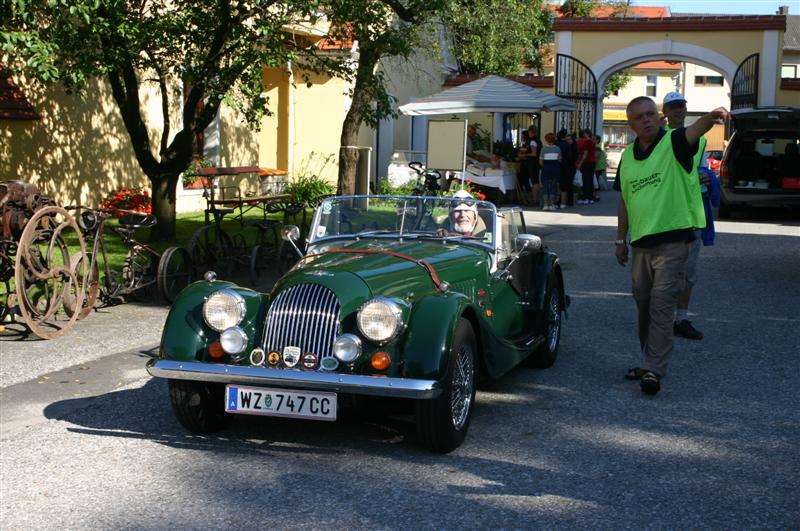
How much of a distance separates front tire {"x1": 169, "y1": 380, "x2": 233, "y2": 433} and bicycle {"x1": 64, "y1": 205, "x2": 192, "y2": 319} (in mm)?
3841


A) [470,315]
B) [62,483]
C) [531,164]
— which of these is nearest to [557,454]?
[470,315]

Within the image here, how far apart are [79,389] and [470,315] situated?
9.77ft

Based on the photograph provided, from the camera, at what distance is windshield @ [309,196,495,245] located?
735 cm

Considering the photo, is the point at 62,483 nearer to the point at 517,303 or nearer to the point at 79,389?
the point at 79,389

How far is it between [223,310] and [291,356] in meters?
0.54

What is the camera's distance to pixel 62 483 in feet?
17.1

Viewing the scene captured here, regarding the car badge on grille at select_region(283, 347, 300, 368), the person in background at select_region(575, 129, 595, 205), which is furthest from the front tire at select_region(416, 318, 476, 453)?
the person in background at select_region(575, 129, 595, 205)

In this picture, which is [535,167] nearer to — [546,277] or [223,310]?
[546,277]

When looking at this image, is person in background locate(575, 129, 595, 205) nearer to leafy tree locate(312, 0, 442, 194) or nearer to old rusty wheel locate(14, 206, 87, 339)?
leafy tree locate(312, 0, 442, 194)

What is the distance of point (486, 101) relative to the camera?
2169 centimetres

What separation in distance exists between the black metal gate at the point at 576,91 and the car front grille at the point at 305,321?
24492 millimetres

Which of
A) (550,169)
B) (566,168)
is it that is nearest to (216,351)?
(550,169)

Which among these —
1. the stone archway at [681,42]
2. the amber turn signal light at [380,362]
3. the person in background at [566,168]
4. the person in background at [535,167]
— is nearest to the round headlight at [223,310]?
the amber turn signal light at [380,362]

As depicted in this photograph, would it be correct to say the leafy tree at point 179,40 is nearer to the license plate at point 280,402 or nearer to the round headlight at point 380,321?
the license plate at point 280,402
